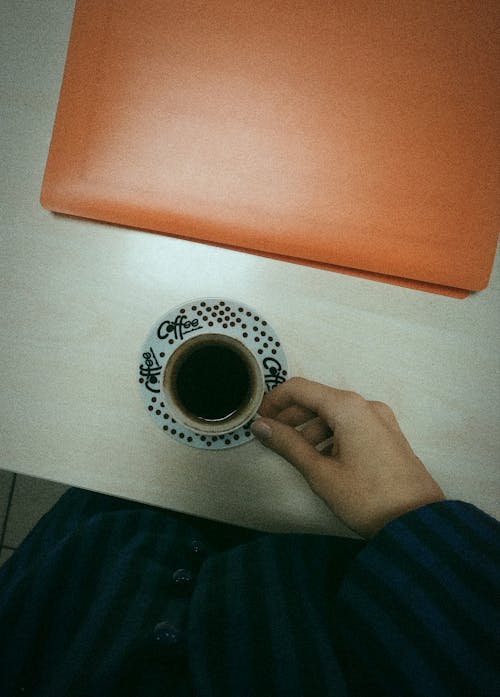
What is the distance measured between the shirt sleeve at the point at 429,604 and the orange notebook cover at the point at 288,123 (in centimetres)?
27

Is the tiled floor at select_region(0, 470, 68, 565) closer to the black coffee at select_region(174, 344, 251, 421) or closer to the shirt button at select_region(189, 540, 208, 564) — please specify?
the shirt button at select_region(189, 540, 208, 564)

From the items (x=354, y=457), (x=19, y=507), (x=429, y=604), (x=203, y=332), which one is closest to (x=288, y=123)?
(x=203, y=332)

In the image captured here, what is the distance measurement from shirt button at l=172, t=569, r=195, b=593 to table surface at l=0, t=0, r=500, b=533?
0.38ft

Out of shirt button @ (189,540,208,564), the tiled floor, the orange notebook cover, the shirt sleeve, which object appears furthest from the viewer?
the tiled floor

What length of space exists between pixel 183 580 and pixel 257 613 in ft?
0.37

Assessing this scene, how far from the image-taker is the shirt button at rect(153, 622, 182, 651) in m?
0.44

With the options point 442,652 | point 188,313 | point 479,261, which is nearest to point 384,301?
point 479,261

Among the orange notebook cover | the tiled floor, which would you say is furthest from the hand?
the tiled floor

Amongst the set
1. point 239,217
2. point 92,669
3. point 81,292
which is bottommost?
point 92,669

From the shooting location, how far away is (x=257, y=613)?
43 centimetres

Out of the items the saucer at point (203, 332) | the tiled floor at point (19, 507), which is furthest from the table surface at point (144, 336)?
the tiled floor at point (19, 507)

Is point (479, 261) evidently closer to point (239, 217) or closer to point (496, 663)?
point (239, 217)

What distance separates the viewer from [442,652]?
0.33m

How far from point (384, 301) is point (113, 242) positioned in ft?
1.02
